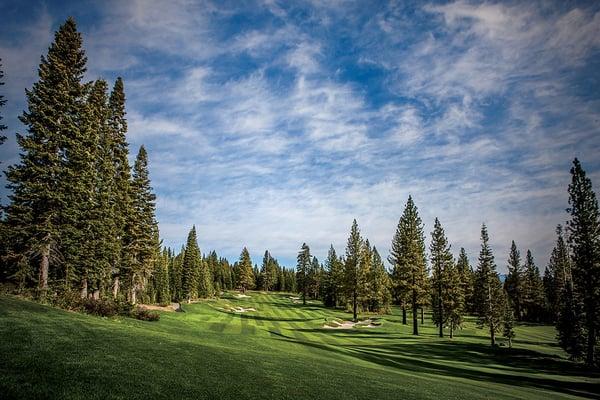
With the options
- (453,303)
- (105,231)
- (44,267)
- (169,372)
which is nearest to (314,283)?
(453,303)

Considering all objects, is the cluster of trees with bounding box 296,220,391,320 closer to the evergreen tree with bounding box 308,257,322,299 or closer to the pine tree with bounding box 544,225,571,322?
the evergreen tree with bounding box 308,257,322,299

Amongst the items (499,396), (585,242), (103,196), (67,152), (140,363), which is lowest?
(499,396)

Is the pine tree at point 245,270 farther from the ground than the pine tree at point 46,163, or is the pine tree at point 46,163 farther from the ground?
the pine tree at point 46,163

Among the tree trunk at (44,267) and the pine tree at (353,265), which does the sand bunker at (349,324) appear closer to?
the pine tree at (353,265)

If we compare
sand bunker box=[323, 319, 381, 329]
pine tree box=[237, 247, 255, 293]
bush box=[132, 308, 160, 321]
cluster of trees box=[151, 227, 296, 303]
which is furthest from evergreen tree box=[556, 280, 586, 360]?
pine tree box=[237, 247, 255, 293]

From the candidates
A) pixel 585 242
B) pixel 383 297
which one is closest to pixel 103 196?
pixel 585 242

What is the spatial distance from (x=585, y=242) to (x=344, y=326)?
36651 millimetres

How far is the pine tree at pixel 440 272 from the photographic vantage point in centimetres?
5891

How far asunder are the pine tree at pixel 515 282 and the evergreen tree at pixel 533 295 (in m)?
1.61

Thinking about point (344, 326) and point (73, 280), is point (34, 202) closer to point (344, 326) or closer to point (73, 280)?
point (73, 280)

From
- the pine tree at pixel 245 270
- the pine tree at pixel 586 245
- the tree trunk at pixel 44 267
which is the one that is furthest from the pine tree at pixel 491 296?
the pine tree at pixel 245 270

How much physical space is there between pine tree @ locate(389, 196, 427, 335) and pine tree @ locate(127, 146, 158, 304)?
127 feet

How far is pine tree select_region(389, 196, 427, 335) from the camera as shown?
2285 inches

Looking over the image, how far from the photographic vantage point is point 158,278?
8400cm
